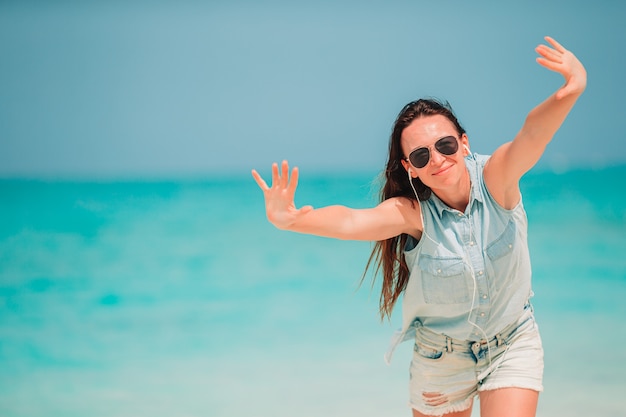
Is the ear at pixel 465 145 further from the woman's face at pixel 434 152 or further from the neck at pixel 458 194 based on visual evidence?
the neck at pixel 458 194

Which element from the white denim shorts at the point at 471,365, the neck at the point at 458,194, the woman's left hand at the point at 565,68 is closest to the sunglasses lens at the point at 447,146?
the neck at the point at 458,194

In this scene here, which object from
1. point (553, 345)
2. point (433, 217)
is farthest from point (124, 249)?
point (433, 217)

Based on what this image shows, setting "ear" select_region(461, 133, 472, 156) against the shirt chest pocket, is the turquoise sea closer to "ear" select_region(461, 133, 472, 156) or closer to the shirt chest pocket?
the shirt chest pocket

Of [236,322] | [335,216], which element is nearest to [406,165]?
[335,216]

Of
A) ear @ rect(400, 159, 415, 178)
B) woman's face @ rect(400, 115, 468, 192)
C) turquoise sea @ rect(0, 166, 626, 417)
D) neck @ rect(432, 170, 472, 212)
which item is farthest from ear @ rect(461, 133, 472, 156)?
turquoise sea @ rect(0, 166, 626, 417)

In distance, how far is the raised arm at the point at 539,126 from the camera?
9.45ft

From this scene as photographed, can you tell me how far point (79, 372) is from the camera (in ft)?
20.2

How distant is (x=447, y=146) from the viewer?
130 inches

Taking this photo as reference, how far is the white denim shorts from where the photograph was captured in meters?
3.31

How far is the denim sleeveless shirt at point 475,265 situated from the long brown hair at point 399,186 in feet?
0.61

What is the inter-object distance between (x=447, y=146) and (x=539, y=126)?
0.43 metres

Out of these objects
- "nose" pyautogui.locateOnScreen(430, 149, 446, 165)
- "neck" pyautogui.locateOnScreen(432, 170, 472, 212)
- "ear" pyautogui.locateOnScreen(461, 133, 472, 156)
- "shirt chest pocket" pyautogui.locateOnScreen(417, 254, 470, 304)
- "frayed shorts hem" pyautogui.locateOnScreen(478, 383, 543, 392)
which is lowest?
"frayed shorts hem" pyautogui.locateOnScreen(478, 383, 543, 392)

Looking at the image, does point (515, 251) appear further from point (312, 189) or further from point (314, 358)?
point (312, 189)

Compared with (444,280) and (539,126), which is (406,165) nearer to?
(444,280)
